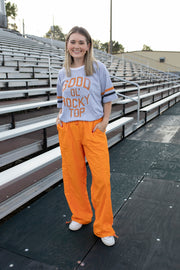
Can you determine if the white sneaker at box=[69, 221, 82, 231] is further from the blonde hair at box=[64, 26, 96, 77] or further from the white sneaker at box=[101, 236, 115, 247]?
the blonde hair at box=[64, 26, 96, 77]

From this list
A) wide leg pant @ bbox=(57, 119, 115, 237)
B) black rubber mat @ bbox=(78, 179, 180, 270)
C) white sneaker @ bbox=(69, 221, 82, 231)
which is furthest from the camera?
white sneaker @ bbox=(69, 221, 82, 231)

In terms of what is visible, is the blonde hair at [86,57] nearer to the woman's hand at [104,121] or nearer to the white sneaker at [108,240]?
the woman's hand at [104,121]

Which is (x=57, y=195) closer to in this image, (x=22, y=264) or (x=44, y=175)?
(x=44, y=175)

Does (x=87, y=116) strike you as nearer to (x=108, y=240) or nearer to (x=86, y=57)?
(x=86, y=57)

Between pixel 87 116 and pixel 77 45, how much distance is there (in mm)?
452

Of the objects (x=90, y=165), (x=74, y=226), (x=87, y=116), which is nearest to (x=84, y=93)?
(x=87, y=116)

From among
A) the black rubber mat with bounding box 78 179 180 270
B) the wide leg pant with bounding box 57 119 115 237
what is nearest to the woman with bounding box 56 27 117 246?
the wide leg pant with bounding box 57 119 115 237

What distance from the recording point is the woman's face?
5.14ft

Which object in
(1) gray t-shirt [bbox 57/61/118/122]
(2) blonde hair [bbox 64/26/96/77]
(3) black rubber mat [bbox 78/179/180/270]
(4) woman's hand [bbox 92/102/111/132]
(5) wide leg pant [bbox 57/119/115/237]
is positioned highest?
(2) blonde hair [bbox 64/26/96/77]

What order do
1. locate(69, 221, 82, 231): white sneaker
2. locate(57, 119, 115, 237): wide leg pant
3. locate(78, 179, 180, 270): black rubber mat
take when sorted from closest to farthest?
locate(78, 179, 180, 270): black rubber mat < locate(57, 119, 115, 237): wide leg pant < locate(69, 221, 82, 231): white sneaker

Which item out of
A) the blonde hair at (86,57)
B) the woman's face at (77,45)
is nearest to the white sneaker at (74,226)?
the blonde hair at (86,57)

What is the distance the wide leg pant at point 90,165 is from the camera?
1617 millimetres

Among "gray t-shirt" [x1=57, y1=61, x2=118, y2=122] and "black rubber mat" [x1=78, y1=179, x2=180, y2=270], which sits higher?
"gray t-shirt" [x1=57, y1=61, x2=118, y2=122]

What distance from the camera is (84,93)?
1573 mm
